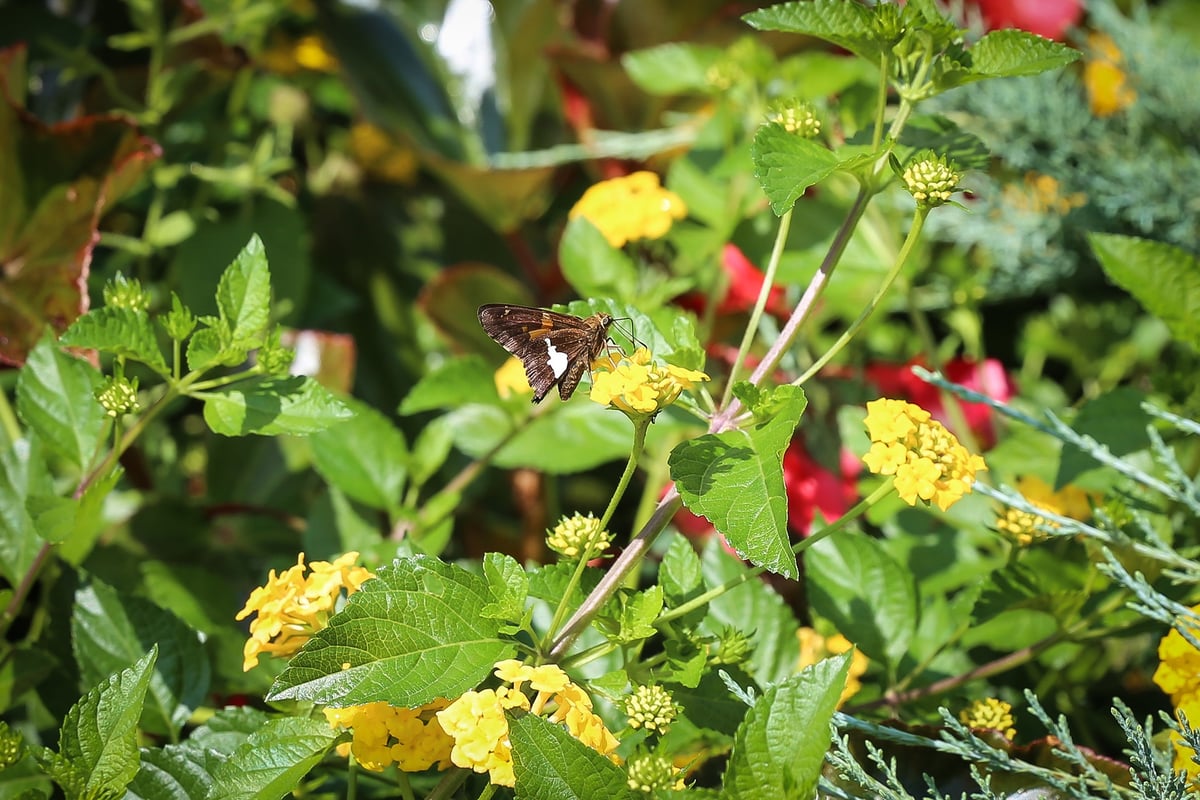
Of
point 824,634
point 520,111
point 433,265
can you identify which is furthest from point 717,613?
point 520,111

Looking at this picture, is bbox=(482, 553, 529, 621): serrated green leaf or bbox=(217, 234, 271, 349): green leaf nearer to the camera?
bbox=(482, 553, 529, 621): serrated green leaf

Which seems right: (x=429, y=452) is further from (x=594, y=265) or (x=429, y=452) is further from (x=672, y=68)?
(x=672, y=68)

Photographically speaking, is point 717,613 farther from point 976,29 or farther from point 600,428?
point 976,29

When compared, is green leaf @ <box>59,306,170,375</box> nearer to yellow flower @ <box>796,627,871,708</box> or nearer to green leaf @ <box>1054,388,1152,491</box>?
yellow flower @ <box>796,627,871,708</box>

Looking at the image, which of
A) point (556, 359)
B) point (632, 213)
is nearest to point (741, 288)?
point (632, 213)

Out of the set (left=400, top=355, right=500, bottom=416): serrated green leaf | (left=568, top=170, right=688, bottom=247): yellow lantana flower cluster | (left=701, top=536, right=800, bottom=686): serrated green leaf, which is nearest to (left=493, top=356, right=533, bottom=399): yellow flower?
(left=400, top=355, right=500, bottom=416): serrated green leaf

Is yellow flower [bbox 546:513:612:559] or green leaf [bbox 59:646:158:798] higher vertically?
yellow flower [bbox 546:513:612:559]

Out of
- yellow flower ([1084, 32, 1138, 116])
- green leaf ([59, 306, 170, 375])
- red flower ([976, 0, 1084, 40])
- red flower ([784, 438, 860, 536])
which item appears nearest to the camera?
green leaf ([59, 306, 170, 375])
